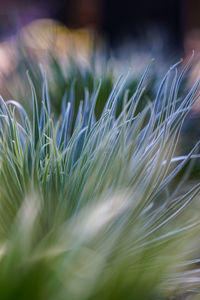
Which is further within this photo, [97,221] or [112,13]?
[112,13]

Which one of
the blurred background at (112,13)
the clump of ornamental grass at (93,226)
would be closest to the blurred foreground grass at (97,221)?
the clump of ornamental grass at (93,226)

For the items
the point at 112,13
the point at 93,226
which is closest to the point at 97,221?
the point at 93,226

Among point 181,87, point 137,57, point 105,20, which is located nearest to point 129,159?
point 181,87

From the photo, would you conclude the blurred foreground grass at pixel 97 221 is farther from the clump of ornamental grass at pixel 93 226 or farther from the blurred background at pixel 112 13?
the blurred background at pixel 112 13

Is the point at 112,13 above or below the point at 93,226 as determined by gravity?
above

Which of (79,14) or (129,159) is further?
(79,14)

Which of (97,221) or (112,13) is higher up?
(112,13)

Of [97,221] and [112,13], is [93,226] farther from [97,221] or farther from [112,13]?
[112,13]

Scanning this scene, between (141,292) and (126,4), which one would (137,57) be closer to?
(141,292)

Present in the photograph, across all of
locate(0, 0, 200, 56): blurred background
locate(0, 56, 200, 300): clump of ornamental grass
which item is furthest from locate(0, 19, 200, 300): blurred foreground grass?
locate(0, 0, 200, 56): blurred background
